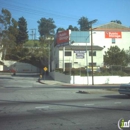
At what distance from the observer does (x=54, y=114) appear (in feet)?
32.1

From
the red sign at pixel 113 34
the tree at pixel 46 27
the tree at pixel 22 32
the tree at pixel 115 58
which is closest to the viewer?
the tree at pixel 115 58

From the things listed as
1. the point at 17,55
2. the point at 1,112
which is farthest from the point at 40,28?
the point at 1,112

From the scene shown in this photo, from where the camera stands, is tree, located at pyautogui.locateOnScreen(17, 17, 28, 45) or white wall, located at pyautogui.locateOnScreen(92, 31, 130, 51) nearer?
white wall, located at pyautogui.locateOnScreen(92, 31, 130, 51)

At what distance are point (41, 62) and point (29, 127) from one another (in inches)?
2717

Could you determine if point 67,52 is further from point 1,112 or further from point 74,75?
point 1,112

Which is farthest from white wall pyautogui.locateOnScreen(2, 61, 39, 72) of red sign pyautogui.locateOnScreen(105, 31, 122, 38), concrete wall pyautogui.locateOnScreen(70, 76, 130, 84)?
concrete wall pyautogui.locateOnScreen(70, 76, 130, 84)

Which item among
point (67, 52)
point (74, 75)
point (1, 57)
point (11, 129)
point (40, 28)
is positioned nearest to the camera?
point (11, 129)

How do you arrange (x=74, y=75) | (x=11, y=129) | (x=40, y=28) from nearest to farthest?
(x=11, y=129)
(x=74, y=75)
(x=40, y=28)

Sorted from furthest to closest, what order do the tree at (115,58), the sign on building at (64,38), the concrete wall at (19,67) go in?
1. the concrete wall at (19,67)
2. the tree at (115,58)
3. the sign on building at (64,38)

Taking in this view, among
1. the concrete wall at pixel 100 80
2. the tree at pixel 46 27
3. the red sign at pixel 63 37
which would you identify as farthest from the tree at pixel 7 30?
the tree at pixel 46 27

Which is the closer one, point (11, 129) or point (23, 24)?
point (11, 129)

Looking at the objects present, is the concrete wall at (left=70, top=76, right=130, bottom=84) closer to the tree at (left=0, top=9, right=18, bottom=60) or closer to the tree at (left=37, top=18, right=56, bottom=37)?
the tree at (left=0, top=9, right=18, bottom=60)

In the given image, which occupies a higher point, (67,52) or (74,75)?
(67,52)

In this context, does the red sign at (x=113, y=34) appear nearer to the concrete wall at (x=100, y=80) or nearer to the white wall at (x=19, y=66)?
the concrete wall at (x=100, y=80)
